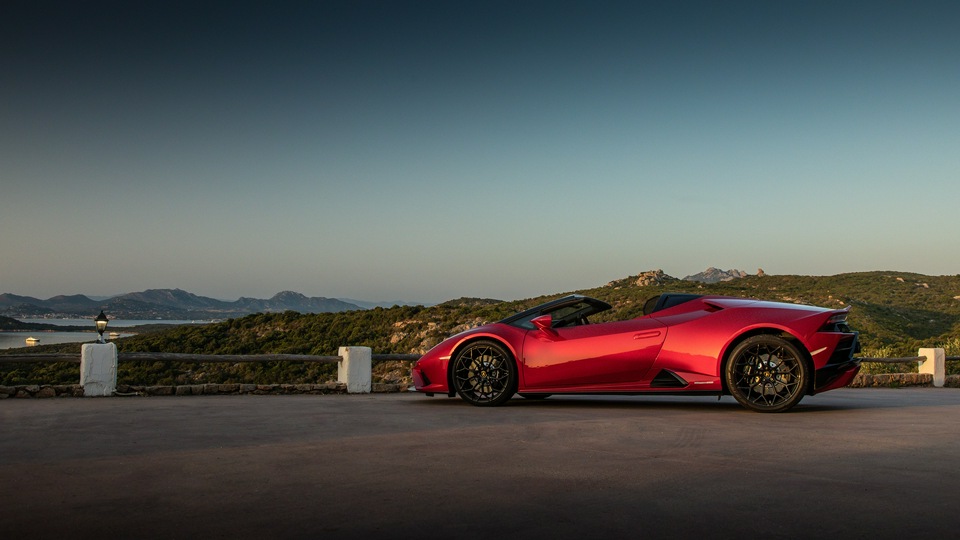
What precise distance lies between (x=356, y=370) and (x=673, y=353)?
5.54 m

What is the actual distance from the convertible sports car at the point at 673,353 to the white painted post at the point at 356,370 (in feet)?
10.4

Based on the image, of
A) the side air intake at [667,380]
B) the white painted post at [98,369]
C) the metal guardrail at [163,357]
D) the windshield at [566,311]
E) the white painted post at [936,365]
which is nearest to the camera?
the side air intake at [667,380]

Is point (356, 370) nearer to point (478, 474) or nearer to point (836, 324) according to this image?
point (836, 324)

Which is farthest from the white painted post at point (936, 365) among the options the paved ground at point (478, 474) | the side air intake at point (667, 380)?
the side air intake at point (667, 380)

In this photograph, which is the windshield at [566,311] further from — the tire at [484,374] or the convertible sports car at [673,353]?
the tire at [484,374]

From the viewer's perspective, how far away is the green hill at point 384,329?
45.4m

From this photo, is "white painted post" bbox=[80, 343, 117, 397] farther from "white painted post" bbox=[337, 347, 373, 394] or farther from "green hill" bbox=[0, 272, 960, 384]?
"green hill" bbox=[0, 272, 960, 384]

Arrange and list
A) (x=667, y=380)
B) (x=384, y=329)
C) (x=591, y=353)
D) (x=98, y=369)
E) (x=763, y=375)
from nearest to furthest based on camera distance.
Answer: (x=763, y=375) < (x=667, y=380) < (x=591, y=353) < (x=98, y=369) < (x=384, y=329)

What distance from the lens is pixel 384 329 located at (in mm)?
55906

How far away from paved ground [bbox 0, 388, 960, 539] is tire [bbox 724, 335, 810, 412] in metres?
0.35

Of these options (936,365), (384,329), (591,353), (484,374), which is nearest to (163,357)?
(484,374)

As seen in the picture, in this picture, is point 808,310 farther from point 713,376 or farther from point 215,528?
→ point 215,528

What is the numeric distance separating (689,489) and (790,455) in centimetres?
161

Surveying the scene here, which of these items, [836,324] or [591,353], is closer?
[836,324]
